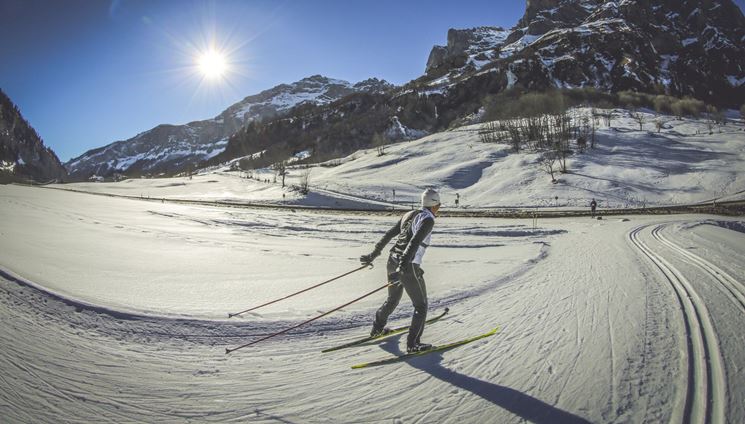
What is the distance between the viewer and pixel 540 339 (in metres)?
4.64

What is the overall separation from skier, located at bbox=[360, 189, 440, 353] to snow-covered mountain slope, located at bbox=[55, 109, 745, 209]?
36641 millimetres

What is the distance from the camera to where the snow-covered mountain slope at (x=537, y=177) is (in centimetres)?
4084

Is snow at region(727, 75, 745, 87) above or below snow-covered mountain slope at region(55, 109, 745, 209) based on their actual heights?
above

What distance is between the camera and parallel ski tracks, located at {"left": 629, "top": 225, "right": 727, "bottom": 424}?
3.14m

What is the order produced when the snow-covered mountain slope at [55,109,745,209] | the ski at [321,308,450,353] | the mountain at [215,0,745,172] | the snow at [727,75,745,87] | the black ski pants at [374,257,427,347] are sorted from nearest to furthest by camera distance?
the black ski pants at [374,257,427,347] < the ski at [321,308,450,353] < the snow-covered mountain slope at [55,109,745,209] < the mountain at [215,0,745,172] < the snow at [727,75,745,87]

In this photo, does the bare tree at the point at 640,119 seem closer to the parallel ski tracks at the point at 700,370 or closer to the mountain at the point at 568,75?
the mountain at the point at 568,75

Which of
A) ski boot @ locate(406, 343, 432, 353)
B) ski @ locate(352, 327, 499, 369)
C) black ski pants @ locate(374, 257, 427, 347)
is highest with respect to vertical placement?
black ski pants @ locate(374, 257, 427, 347)

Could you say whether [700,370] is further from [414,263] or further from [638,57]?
[638,57]

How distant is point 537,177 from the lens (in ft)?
161

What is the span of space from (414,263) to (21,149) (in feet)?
816

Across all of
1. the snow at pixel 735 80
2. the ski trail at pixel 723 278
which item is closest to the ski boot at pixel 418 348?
the ski trail at pixel 723 278

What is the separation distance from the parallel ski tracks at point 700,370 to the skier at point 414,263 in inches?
102

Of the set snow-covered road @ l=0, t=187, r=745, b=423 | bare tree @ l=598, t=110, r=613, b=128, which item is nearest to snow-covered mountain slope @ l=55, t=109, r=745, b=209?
bare tree @ l=598, t=110, r=613, b=128

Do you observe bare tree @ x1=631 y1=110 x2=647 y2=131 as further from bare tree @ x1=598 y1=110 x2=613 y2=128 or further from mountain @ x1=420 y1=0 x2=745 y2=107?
mountain @ x1=420 y1=0 x2=745 y2=107
